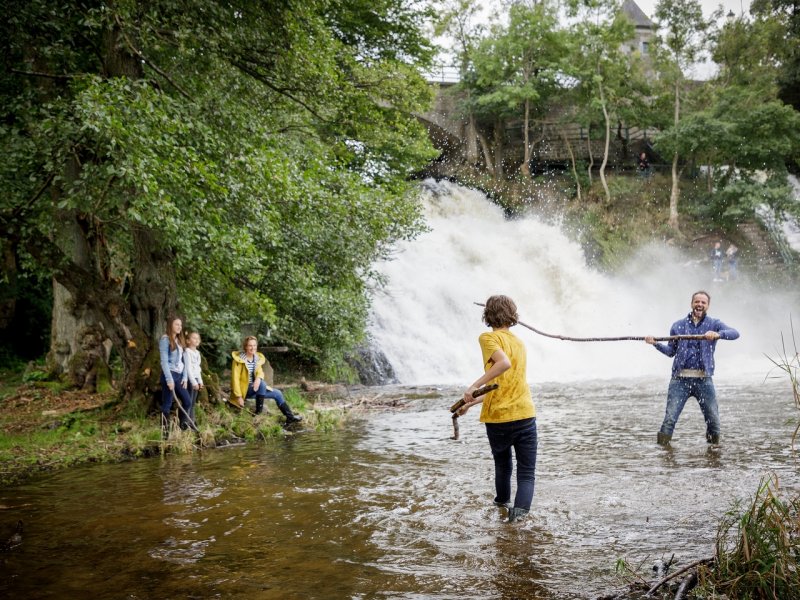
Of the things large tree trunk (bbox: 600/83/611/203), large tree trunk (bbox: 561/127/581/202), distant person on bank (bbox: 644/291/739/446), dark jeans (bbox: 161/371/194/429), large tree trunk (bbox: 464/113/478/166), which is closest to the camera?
distant person on bank (bbox: 644/291/739/446)

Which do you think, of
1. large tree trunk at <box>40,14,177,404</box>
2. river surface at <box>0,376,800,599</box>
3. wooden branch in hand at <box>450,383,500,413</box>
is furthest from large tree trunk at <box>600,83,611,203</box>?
wooden branch in hand at <box>450,383,500,413</box>

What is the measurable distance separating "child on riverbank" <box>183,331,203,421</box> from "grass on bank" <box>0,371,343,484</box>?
1.45 feet

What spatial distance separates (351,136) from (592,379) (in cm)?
969

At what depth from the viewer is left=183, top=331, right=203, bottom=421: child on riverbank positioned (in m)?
10.8

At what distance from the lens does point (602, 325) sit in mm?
27266

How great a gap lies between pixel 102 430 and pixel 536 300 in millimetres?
19467

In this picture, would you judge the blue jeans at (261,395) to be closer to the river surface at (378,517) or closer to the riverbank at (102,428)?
the riverbank at (102,428)

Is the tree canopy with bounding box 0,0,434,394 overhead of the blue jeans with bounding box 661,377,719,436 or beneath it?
overhead

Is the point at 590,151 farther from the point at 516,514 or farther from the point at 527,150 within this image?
the point at 516,514

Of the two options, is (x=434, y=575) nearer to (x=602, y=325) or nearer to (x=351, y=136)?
(x=351, y=136)

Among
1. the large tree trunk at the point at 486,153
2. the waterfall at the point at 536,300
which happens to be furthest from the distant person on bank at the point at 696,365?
the large tree trunk at the point at 486,153

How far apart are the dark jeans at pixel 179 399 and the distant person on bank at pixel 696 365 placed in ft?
23.1

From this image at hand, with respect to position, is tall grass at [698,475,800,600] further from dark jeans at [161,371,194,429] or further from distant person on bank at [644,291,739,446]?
dark jeans at [161,371,194,429]

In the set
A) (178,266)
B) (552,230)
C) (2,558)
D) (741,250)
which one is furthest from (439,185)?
(2,558)
